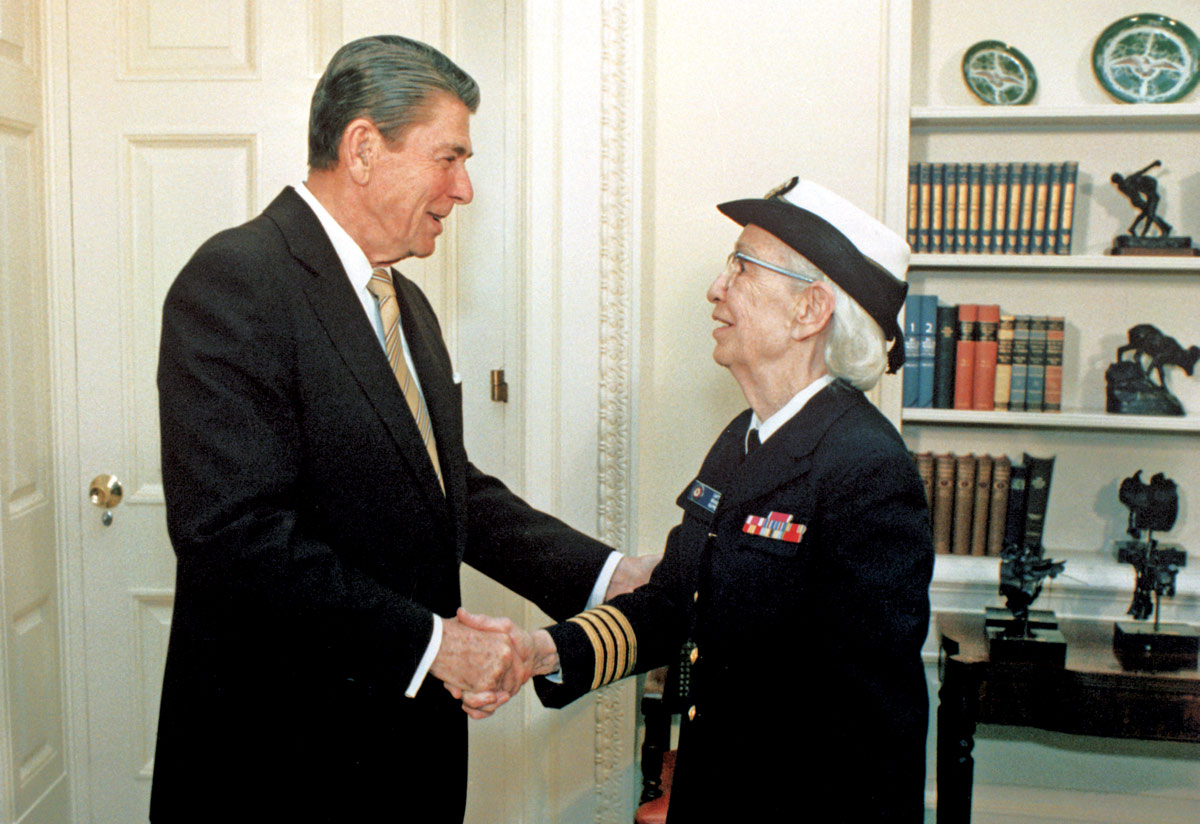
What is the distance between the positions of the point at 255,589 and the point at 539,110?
1405mm

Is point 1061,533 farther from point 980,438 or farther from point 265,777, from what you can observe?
point 265,777

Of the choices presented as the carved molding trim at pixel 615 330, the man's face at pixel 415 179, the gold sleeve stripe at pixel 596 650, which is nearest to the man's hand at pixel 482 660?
the gold sleeve stripe at pixel 596 650

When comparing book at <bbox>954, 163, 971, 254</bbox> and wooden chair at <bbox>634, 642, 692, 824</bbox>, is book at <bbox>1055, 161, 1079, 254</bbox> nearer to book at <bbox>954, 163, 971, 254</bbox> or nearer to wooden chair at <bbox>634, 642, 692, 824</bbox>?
book at <bbox>954, 163, 971, 254</bbox>

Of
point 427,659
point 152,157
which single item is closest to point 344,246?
point 427,659

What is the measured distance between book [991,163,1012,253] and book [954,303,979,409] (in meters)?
0.17

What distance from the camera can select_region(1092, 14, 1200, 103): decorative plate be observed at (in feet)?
8.71

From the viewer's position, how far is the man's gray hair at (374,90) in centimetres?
159

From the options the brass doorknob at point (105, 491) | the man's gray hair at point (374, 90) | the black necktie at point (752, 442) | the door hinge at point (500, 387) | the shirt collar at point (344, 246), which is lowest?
the brass doorknob at point (105, 491)

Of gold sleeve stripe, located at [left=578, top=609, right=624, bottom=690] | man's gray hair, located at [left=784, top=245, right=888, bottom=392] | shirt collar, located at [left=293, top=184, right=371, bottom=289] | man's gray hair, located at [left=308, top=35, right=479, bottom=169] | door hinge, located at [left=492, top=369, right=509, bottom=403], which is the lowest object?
gold sleeve stripe, located at [left=578, top=609, right=624, bottom=690]

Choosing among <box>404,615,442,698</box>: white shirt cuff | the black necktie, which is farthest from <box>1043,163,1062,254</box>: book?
<box>404,615,442,698</box>: white shirt cuff

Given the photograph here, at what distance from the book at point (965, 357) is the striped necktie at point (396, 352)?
1.61m

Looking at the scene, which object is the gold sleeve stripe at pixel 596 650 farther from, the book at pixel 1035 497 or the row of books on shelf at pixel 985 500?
the book at pixel 1035 497

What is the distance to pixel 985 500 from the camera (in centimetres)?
271

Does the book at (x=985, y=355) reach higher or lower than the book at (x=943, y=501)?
higher
